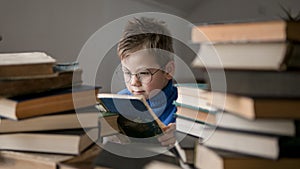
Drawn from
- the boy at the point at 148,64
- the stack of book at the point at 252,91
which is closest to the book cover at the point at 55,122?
the stack of book at the point at 252,91

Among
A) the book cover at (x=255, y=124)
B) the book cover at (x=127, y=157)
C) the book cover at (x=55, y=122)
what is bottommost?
the book cover at (x=127, y=157)

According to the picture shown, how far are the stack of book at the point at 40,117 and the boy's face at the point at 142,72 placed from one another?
468mm

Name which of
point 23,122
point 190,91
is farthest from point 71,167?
point 190,91

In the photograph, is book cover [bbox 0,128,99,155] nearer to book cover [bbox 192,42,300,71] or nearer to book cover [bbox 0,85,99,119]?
book cover [bbox 0,85,99,119]

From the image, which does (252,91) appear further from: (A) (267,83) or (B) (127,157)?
(B) (127,157)

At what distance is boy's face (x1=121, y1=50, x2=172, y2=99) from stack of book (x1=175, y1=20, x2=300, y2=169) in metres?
0.62

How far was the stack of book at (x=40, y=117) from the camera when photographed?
600 mm

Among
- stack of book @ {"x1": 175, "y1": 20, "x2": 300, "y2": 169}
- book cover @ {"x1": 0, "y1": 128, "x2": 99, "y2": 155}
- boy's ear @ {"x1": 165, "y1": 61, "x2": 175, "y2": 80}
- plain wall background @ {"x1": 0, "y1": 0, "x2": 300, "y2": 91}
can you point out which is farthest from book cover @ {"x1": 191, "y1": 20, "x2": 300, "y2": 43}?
boy's ear @ {"x1": 165, "y1": 61, "x2": 175, "y2": 80}

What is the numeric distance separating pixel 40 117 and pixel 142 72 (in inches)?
21.8

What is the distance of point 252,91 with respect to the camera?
18.2 inches

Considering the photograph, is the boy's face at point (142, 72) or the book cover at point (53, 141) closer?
the book cover at point (53, 141)

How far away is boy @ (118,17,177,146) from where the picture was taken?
1.12 m

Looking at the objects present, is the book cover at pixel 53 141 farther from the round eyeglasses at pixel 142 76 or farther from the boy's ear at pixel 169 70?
the boy's ear at pixel 169 70

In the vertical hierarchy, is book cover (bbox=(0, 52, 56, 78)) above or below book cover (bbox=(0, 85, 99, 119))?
above
